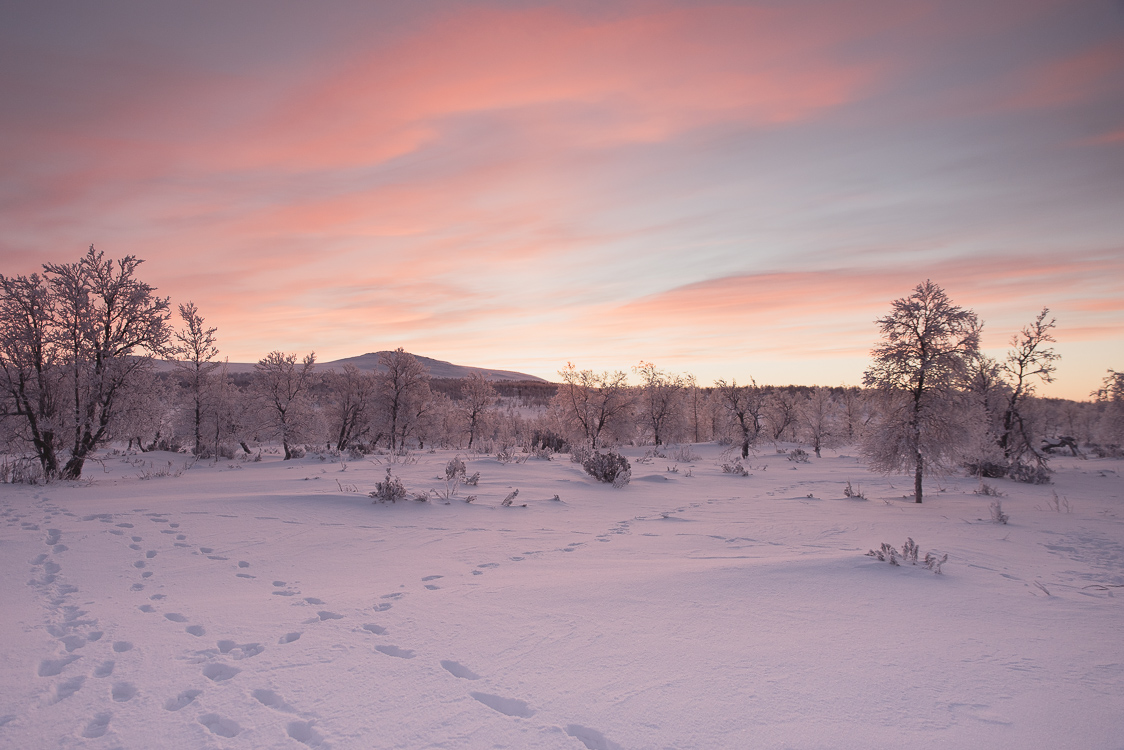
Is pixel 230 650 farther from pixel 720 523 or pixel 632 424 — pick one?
pixel 632 424

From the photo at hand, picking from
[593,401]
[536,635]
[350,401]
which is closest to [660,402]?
[593,401]

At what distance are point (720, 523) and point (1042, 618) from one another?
4.53m

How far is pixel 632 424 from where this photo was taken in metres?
31.8

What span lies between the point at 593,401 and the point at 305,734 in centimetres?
2878

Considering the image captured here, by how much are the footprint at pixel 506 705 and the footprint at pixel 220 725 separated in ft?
3.66

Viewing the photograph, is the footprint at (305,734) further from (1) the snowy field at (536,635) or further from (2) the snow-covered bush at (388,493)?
(2) the snow-covered bush at (388,493)

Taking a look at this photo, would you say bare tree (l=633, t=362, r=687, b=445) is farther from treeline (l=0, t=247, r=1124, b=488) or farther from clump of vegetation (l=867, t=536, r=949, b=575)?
clump of vegetation (l=867, t=536, r=949, b=575)

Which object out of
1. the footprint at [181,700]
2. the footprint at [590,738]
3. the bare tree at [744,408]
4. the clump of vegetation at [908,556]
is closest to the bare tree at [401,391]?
the bare tree at [744,408]

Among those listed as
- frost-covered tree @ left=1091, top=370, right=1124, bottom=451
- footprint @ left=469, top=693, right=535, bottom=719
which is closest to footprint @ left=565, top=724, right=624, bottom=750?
footprint @ left=469, top=693, right=535, bottom=719

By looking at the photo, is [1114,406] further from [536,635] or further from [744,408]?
[536,635]

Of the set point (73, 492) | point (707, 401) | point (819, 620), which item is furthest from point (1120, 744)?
point (707, 401)

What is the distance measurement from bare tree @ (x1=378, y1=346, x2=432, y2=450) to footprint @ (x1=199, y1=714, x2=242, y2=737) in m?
29.0

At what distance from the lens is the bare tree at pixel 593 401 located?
30.9 meters

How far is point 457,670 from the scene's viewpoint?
3.08 meters
